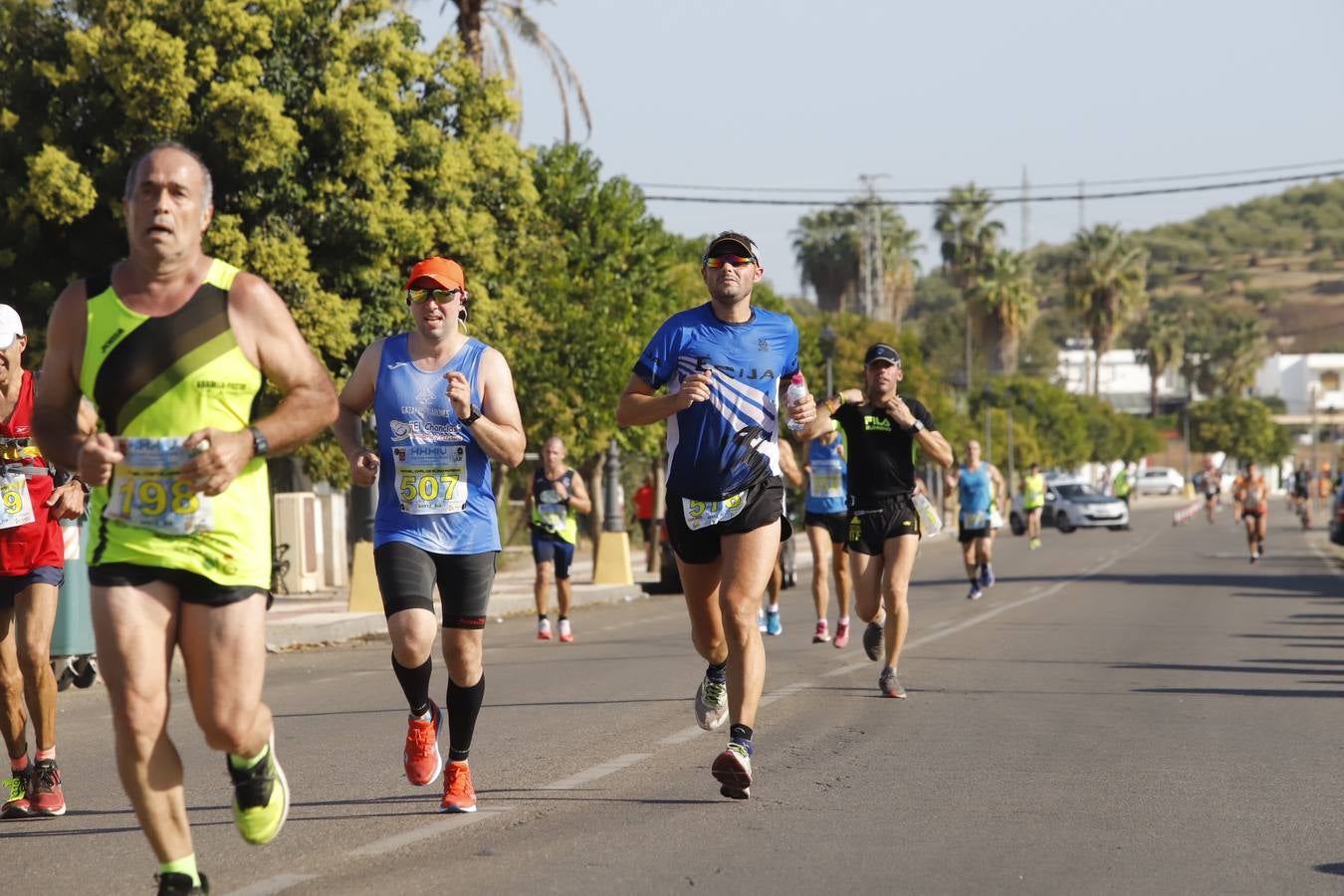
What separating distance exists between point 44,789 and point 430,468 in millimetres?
2048

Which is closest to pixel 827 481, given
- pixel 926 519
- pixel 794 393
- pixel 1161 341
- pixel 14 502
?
pixel 926 519

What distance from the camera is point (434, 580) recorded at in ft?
25.4

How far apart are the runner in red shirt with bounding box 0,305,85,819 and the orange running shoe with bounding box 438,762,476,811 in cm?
160

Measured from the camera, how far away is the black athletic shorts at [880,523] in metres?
12.3

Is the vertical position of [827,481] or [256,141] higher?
[256,141]

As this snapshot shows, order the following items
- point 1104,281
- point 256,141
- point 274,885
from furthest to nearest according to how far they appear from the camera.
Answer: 1. point 1104,281
2. point 256,141
3. point 274,885

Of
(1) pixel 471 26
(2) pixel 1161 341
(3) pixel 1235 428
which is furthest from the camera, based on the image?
(3) pixel 1235 428

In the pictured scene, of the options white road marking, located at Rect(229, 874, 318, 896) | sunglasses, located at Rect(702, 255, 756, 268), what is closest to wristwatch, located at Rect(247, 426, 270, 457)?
white road marking, located at Rect(229, 874, 318, 896)

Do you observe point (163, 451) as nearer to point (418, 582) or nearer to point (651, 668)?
point (418, 582)

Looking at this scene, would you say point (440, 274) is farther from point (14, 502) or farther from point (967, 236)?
point (967, 236)

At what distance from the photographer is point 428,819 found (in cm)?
761

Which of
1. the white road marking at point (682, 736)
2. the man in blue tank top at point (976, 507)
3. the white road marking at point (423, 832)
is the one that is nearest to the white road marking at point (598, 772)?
the white road marking at point (682, 736)

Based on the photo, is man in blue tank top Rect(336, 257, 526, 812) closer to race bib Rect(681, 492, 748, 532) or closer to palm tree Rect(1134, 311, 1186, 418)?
race bib Rect(681, 492, 748, 532)

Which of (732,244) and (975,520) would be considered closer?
(732,244)
